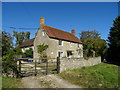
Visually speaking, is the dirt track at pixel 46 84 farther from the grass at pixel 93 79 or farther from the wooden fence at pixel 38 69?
the wooden fence at pixel 38 69

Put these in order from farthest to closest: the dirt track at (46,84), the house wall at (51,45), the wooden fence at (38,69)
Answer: the house wall at (51,45)
the wooden fence at (38,69)
the dirt track at (46,84)

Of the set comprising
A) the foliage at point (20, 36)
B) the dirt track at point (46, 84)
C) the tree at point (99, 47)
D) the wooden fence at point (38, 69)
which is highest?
the foliage at point (20, 36)

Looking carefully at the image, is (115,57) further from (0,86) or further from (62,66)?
(0,86)

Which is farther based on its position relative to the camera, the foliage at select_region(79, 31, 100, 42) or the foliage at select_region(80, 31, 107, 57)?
the foliage at select_region(79, 31, 100, 42)

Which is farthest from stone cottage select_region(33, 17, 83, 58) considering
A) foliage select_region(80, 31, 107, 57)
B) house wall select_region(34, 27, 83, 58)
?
foliage select_region(80, 31, 107, 57)

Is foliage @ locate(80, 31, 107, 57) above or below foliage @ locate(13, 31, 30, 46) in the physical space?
below

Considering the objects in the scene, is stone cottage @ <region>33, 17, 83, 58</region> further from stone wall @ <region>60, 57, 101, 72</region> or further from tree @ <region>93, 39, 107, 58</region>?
stone wall @ <region>60, 57, 101, 72</region>

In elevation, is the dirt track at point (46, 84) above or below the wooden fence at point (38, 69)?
below

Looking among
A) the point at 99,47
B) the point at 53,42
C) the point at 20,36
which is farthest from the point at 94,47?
the point at 20,36

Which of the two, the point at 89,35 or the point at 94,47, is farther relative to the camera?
the point at 89,35

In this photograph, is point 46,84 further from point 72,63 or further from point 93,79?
point 72,63

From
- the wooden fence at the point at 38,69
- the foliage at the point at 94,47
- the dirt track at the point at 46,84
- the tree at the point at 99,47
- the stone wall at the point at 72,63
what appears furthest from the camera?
the tree at the point at 99,47

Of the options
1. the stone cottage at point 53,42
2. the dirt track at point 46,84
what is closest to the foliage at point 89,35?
the stone cottage at point 53,42

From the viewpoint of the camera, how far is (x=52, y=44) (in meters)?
21.3
